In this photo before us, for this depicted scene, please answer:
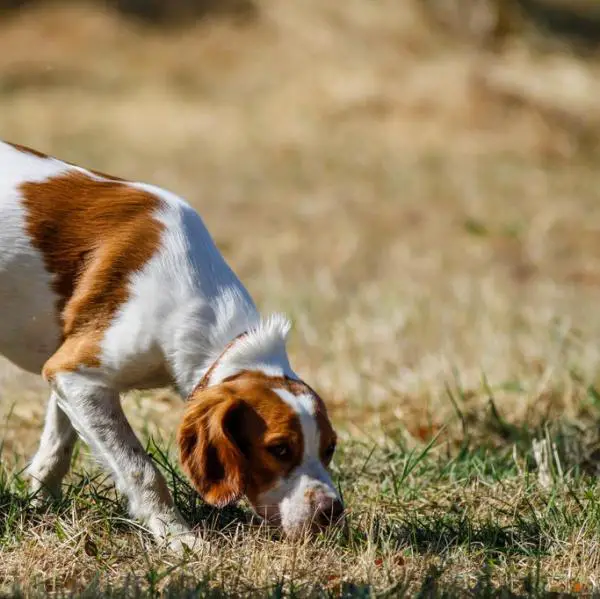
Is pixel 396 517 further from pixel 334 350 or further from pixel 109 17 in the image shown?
pixel 109 17

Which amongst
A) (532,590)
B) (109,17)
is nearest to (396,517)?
(532,590)

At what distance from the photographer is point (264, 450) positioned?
3557 millimetres

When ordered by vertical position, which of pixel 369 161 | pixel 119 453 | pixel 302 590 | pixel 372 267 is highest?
pixel 302 590

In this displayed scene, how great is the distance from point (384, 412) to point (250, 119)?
882 centimetres

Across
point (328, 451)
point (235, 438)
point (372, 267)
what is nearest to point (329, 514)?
point (328, 451)

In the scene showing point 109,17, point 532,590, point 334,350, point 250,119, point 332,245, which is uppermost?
point 532,590

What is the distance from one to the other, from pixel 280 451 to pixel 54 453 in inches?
40.4

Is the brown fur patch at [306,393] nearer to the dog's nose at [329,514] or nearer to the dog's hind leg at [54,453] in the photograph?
the dog's nose at [329,514]

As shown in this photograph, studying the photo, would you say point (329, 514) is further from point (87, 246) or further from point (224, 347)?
point (87, 246)

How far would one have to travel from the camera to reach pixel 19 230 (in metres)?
3.83

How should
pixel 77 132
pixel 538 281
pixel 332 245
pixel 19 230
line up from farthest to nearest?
pixel 77 132
pixel 332 245
pixel 538 281
pixel 19 230

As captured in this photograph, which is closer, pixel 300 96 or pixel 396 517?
pixel 396 517

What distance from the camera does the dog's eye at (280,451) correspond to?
354 cm

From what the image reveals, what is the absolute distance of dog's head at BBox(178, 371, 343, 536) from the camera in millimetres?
3533
